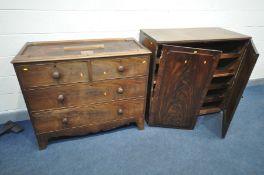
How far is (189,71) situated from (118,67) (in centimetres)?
61

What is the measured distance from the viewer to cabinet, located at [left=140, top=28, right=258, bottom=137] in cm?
144

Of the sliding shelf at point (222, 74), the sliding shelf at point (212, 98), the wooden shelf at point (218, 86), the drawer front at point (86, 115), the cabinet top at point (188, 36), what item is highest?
the cabinet top at point (188, 36)

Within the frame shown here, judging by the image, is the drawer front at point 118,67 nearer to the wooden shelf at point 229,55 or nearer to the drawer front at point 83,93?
the drawer front at point 83,93

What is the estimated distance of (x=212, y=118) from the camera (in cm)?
203

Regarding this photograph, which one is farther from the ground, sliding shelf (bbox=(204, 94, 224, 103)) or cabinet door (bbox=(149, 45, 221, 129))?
cabinet door (bbox=(149, 45, 221, 129))

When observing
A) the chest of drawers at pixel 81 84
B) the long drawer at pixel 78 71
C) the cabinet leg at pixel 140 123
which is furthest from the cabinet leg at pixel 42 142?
the cabinet leg at pixel 140 123

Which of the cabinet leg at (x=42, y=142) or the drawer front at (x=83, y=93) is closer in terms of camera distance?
the drawer front at (x=83, y=93)

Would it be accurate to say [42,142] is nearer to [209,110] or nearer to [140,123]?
[140,123]

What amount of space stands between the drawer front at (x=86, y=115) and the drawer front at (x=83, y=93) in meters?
0.06

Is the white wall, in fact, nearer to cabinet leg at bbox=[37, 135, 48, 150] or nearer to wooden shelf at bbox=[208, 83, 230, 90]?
cabinet leg at bbox=[37, 135, 48, 150]

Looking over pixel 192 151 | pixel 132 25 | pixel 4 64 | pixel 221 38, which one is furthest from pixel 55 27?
pixel 192 151

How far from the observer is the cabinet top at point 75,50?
1218mm

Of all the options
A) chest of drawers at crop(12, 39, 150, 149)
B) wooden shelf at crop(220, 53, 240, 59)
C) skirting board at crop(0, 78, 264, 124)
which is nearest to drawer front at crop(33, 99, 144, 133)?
chest of drawers at crop(12, 39, 150, 149)

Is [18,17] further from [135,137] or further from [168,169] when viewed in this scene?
[168,169]
